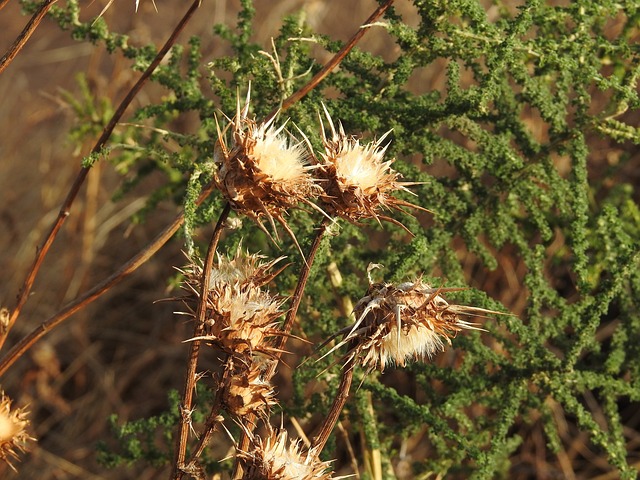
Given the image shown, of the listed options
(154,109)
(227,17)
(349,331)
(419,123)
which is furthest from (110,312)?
(349,331)

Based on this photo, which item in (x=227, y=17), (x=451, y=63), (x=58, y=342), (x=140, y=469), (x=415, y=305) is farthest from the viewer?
(x=227, y=17)

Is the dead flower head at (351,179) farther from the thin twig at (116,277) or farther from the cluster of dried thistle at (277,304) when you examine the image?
the thin twig at (116,277)

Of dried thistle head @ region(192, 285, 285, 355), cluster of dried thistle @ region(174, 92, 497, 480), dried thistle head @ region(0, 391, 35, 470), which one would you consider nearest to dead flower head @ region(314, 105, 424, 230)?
cluster of dried thistle @ region(174, 92, 497, 480)

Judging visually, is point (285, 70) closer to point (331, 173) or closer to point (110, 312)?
point (331, 173)

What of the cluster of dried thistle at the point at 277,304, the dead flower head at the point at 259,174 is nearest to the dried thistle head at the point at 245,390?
the cluster of dried thistle at the point at 277,304

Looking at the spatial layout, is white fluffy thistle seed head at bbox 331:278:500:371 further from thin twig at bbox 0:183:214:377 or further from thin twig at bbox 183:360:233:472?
thin twig at bbox 0:183:214:377

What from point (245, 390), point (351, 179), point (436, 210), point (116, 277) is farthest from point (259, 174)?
point (436, 210)
